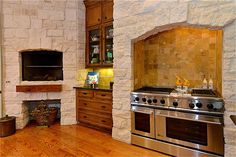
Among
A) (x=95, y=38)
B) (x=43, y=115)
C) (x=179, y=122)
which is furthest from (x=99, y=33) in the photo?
(x=179, y=122)

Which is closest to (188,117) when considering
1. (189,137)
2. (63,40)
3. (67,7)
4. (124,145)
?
(189,137)

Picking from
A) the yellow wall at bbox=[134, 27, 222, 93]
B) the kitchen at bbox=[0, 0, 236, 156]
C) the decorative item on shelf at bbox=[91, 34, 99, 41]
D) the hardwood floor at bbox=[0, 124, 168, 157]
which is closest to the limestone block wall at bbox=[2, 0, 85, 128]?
the kitchen at bbox=[0, 0, 236, 156]

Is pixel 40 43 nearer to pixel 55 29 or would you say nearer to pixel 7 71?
pixel 55 29

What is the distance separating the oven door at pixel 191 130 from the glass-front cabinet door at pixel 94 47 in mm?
1973

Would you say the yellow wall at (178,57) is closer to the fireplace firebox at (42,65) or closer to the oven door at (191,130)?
the oven door at (191,130)

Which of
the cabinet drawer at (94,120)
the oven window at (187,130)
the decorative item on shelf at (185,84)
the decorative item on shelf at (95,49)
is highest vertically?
the decorative item on shelf at (95,49)

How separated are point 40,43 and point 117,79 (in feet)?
6.37

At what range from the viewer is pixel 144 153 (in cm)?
271

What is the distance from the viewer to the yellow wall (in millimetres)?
2934

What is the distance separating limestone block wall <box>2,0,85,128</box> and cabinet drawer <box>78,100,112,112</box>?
273 mm

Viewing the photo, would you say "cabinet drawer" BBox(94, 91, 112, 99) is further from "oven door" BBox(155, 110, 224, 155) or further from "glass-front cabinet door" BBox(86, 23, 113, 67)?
"oven door" BBox(155, 110, 224, 155)

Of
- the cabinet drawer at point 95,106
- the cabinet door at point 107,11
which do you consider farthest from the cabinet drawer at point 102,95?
the cabinet door at point 107,11

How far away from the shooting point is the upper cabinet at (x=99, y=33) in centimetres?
385

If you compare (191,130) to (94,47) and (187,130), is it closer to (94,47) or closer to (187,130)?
(187,130)
